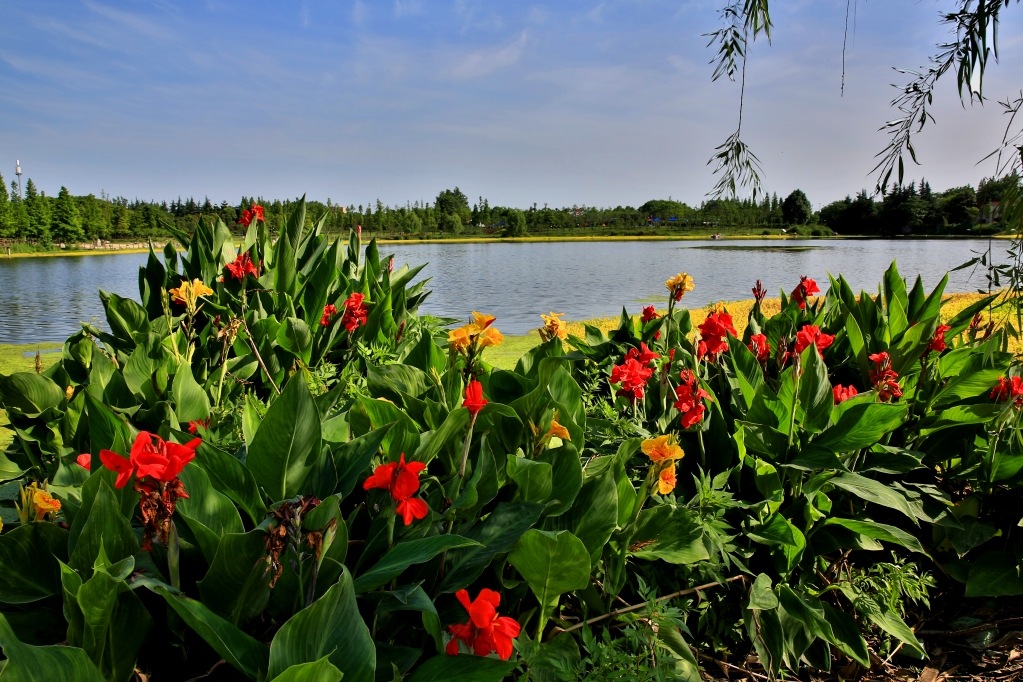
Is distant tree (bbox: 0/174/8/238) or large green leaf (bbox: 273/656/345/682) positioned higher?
distant tree (bbox: 0/174/8/238)

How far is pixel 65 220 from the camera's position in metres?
42.2

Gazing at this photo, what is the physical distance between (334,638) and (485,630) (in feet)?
0.63

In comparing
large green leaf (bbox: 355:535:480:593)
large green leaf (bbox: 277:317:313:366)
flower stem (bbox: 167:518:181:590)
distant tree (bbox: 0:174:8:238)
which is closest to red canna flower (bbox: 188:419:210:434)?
flower stem (bbox: 167:518:181:590)

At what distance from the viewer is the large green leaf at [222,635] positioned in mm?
787

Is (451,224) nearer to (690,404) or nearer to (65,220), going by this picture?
(65,220)

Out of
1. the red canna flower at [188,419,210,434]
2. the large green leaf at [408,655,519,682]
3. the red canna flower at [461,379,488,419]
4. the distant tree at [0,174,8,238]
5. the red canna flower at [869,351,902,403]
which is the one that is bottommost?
the large green leaf at [408,655,519,682]

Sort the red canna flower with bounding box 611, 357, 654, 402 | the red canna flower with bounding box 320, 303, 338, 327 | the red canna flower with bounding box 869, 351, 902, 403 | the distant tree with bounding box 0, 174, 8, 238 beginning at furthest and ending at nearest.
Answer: the distant tree with bounding box 0, 174, 8, 238, the red canna flower with bounding box 320, 303, 338, 327, the red canna flower with bounding box 869, 351, 902, 403, the red canna flower with bounding box 611, 357, 654, 402

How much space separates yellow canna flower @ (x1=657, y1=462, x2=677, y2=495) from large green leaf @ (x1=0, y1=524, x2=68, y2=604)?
3.13 ft

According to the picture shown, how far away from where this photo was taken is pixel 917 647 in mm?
1431

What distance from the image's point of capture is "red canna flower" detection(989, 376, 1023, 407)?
1.53 meters

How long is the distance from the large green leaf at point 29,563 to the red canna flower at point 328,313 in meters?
1.68

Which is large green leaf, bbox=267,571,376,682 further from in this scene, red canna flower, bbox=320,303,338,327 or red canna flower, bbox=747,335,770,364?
red canna flower, bbox=320,303,338,327

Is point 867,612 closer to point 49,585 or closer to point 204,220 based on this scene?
point 49,585

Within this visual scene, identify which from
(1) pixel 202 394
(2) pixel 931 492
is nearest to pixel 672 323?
(2) pixel 931 492
